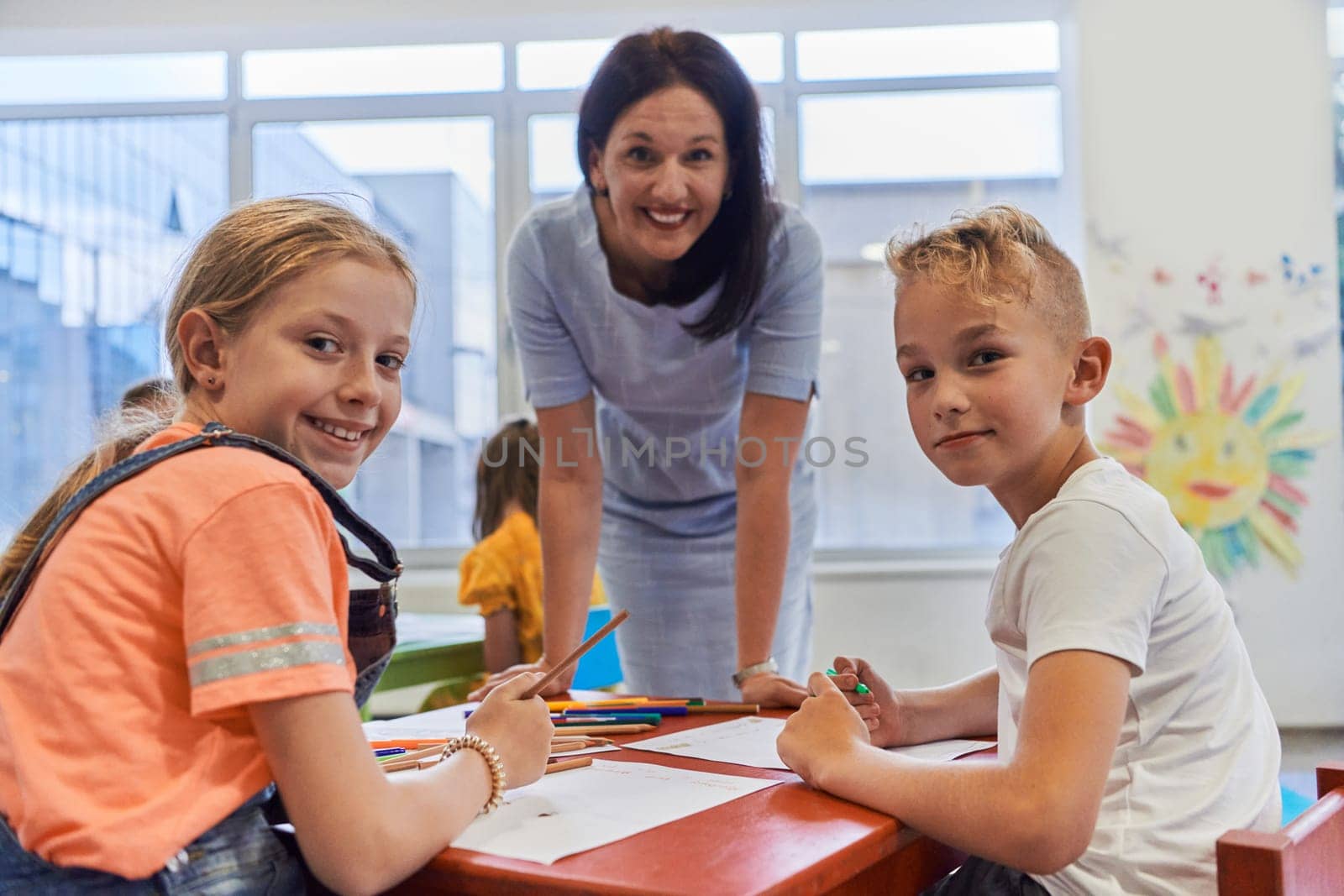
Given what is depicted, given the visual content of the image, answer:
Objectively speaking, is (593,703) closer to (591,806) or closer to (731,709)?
(731,709)

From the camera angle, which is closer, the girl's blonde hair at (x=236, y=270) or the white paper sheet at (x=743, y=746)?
the girl's blonde hair at (x=236, y=270)

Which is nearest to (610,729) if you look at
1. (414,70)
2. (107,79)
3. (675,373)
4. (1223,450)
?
(675,373)

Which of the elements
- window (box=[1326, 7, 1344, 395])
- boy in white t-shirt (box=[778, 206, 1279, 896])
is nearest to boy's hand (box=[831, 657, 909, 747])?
boy in white t-shirt (box=[778, 206, 1279, 896])

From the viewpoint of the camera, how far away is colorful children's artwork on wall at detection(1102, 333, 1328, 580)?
411 centimetres

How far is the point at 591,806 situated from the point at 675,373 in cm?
99

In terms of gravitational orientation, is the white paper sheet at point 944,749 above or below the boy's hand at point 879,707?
below

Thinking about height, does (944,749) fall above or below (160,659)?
below

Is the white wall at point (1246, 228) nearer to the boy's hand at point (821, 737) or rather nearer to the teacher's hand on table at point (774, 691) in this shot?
the teacher's hand on table at point (774, 691)

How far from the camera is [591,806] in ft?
2.72

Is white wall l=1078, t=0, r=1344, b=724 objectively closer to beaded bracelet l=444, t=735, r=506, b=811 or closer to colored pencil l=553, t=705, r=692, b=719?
colored pencil l=553, t=705, r=692, b=719

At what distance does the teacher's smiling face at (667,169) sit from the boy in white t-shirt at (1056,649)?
52 cm

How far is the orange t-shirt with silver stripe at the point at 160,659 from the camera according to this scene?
682mm

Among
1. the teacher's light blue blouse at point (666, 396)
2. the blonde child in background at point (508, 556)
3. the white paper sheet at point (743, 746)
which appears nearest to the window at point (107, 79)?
the blonde child in background at point (508, 556)

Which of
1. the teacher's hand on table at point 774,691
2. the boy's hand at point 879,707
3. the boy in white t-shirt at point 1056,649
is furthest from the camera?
the teacher's hand on table at point 774,691
